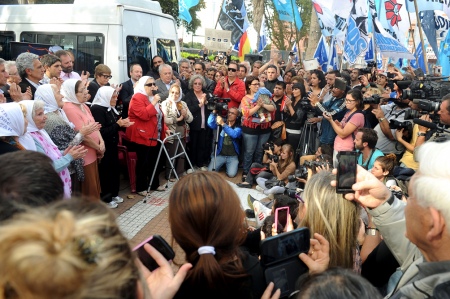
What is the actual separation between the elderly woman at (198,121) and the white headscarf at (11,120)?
3.93m

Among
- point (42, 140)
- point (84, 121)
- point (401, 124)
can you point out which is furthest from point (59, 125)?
point (401, 124)

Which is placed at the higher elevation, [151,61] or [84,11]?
[84,11]

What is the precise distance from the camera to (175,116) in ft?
20.1

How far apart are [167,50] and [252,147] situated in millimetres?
3708

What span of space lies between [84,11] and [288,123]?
461cm

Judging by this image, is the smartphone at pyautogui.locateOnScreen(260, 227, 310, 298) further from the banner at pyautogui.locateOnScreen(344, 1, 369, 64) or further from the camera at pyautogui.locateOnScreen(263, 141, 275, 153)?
the banner at pyautogui.locateOnScreen(344, 1, 369, 64)

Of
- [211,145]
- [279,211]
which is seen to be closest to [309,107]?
[211,145]

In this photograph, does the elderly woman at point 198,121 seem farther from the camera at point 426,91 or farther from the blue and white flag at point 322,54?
the blue and white flag at point 322,54

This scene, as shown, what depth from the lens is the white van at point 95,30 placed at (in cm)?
716

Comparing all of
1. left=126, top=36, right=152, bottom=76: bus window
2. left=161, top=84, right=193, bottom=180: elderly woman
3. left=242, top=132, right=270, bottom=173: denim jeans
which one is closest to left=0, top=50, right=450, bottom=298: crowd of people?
left=161, top=84, right=193, bottom=180: elderly woman

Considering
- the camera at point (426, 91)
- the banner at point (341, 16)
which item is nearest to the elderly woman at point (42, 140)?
the camera at point (426, 91)

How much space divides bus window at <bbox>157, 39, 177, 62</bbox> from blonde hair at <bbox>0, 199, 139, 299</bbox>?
800 centimetres

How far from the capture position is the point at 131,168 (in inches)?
227

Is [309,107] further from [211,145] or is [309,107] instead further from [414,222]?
[414,222]
